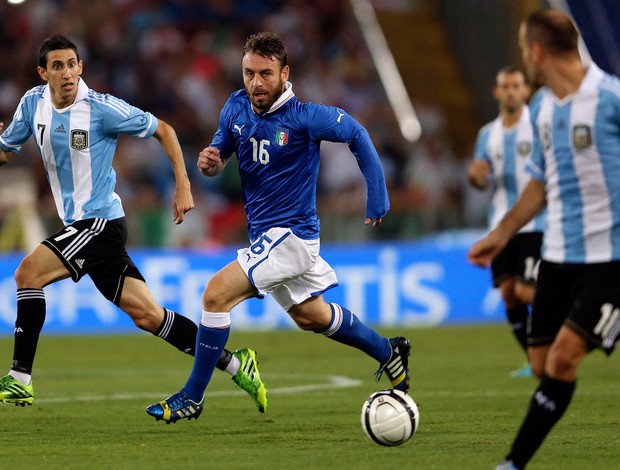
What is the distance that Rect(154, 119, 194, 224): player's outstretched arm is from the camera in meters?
8.02

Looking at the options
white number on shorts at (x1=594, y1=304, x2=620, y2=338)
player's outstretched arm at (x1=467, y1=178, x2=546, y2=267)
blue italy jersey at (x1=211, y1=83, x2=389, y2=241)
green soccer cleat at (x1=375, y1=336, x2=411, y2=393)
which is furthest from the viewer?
green soccer cleat at (x1=375, y1=336, x2=411, y2=393)

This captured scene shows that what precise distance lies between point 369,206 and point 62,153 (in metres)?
2.17

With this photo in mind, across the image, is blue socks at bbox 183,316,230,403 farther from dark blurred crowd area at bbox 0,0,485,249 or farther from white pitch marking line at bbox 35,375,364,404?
dark blurred crowd area at bbox 0,0,485,249

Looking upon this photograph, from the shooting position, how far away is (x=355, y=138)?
7684mm

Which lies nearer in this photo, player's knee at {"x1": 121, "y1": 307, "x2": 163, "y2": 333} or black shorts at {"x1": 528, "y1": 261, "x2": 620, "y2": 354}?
black shorts at {"x1": 528, "y1": 261, "x2": 620, "y2": 354}

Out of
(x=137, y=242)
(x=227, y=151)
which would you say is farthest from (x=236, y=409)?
(x=137, y=242)

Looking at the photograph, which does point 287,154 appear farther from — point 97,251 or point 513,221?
point 513,221

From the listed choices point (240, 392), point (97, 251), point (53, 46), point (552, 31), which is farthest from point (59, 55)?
point (552, 31)

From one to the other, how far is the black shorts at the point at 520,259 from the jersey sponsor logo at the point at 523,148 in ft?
2.27

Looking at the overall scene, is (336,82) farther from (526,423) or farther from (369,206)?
(526,423)

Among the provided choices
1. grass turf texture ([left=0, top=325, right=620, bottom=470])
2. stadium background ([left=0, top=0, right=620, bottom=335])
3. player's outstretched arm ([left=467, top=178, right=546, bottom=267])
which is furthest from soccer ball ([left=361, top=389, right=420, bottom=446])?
stadium background ([left=0, top=0, right=620, bottom=335])

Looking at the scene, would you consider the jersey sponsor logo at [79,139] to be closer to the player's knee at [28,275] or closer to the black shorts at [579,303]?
the player's knee at [28,275]

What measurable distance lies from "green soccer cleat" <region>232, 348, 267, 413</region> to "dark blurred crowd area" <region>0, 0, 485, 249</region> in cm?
926

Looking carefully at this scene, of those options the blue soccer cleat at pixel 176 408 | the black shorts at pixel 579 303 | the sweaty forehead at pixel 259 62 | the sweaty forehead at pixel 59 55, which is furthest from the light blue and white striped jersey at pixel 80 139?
the black shorts at pixel 579 303
